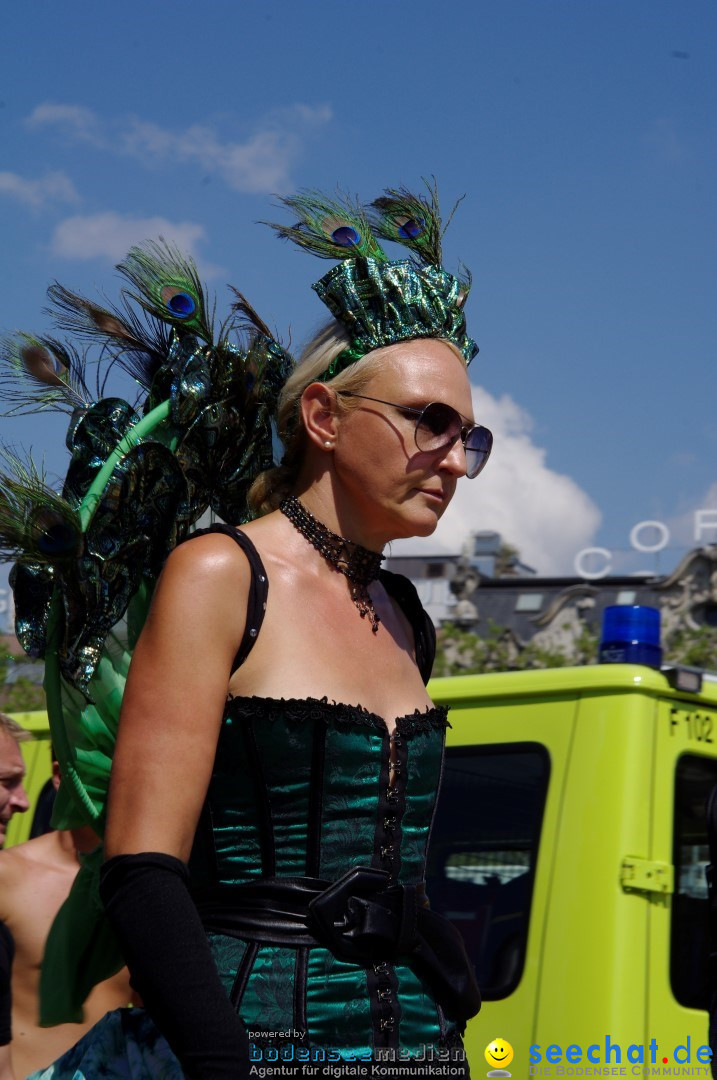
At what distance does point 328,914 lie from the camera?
6.11 ft

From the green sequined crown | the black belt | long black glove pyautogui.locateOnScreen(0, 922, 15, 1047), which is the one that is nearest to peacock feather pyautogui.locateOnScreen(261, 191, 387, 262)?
the green sequined crown

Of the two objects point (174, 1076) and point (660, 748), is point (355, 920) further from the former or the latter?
point (660, 748)

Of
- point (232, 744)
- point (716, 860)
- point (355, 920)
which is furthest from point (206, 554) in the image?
point (716, 860)

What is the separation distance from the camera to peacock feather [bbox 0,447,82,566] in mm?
→ 2082

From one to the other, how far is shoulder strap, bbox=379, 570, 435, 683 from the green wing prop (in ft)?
1.01

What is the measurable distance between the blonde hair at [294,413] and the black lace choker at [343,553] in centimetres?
8

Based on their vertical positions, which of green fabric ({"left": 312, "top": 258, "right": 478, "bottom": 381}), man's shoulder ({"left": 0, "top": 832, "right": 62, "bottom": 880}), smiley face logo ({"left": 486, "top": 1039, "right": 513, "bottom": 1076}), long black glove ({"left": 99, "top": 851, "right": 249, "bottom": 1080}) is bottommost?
smiley face logo ({"left": 486, "top": 1039, "right": 513, "bottom": 1076})

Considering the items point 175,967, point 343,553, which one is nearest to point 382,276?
point 343,553

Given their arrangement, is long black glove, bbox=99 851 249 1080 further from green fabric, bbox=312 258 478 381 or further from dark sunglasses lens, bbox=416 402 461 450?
green fabric, bbox=312 258 478 381

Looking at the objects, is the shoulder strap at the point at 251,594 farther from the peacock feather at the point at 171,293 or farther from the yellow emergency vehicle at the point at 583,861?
the yellow emergency vehicle at the point at 583,861

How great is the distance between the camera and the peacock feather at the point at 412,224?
2.46m

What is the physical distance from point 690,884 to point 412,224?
72.8 inches

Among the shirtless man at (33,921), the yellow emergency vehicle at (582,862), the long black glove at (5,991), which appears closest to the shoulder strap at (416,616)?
the yellow emergency vehicle at (582,862)

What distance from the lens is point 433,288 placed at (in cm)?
232
